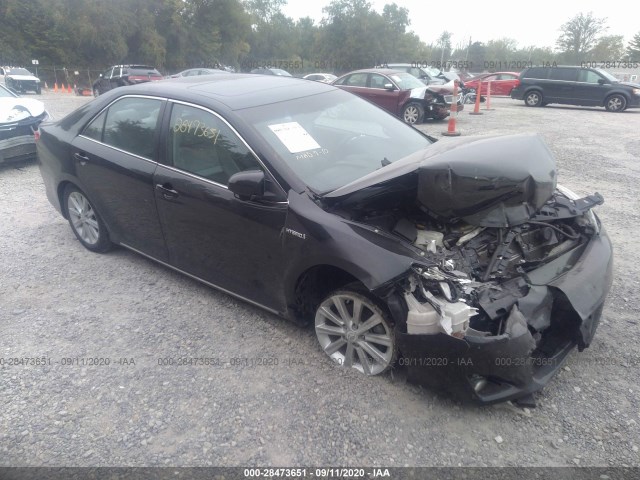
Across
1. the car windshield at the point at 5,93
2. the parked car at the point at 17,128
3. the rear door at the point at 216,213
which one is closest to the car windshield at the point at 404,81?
the parked car at the point at 17,128

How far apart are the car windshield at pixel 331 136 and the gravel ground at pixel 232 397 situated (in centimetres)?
121

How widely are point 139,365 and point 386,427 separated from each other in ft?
5.51

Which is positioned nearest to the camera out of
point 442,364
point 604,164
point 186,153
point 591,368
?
point 442,364

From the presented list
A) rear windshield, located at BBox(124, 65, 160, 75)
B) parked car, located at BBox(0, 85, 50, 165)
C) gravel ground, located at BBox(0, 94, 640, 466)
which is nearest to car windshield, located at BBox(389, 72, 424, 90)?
parked car, located at BBox(0, 85, 50, 165)

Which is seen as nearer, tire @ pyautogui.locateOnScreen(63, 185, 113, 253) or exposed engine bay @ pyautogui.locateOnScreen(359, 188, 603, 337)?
exposed engine bay @ pyautogui.locateOnScreen(359, 188, 603, 337)

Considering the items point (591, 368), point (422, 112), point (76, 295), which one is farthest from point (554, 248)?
point (422, 112)

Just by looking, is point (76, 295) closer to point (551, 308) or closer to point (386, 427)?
point (386, 427)

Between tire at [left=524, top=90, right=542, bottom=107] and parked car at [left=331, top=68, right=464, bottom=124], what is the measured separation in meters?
7.21

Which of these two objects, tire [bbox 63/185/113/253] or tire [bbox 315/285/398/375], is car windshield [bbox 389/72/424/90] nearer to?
tire [bbox 63/185/113/253]

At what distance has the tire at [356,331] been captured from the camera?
2.79m

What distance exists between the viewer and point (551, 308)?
265 cm

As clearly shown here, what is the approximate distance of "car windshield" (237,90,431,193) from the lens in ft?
10.3

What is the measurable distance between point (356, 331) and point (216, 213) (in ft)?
4.20

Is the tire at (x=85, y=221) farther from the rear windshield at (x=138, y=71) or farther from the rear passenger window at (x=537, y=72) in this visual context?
the rear windshield at (x=138, y=71)
